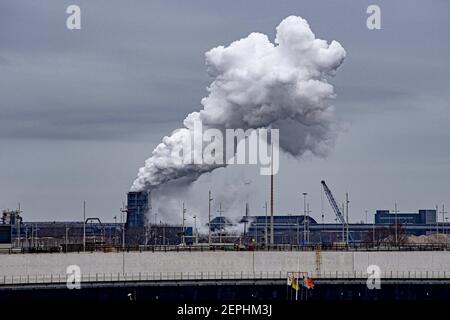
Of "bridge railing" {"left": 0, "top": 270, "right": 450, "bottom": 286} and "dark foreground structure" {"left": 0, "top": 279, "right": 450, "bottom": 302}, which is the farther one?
"bridge railing" {"left": 0, "top": 270, "right": 450, "bottom": 286}

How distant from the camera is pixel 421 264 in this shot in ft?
593

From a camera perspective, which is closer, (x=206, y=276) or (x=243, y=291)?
(x=243, y=291)

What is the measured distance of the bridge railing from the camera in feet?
542

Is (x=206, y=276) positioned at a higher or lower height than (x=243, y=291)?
higher

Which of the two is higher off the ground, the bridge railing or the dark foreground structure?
the bridge railing

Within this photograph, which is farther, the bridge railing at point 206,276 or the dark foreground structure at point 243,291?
the bridge railing at point 206,276

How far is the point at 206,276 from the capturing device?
174000 millimetres

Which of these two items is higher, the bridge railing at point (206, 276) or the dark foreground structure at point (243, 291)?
the bridge railing at point (206, 276)

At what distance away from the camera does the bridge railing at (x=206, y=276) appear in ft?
542
